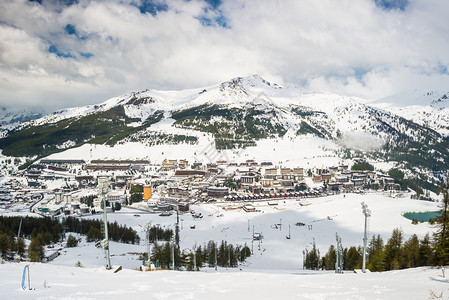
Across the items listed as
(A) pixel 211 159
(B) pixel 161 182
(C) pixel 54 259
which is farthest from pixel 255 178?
(C) pixel 54 259

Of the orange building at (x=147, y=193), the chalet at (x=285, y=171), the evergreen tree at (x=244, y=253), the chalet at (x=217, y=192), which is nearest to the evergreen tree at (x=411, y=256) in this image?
the evergreen tree at (x=244, y=253)

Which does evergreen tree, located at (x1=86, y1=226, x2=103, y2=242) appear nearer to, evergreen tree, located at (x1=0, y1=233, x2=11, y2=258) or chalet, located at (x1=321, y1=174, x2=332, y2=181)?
evergreen tree, located at (x1=0, y1=233, x2=11, y2=258)

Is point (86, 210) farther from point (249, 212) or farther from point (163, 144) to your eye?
point (163, 144)

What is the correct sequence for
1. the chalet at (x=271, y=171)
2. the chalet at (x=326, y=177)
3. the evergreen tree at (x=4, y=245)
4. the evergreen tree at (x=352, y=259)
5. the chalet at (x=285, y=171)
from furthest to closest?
1. the chalet at (x=271, y=171)
2. the chalet at (x=285, y=171)
3. the chalet at (x=326, y=177)
4. the evergreen tree at (x=352, y=259)
5. the evergreen tree at (x=4, y=245)

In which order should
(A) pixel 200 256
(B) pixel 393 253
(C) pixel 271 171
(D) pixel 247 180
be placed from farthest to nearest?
(C) pixel 271 171 → (D) pixel 247 180 → (A) pixel 200 256 → (B) pixel 393 253

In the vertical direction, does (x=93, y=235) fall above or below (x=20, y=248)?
below

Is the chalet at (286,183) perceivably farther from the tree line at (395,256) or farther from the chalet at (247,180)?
the tree line at (395,256)

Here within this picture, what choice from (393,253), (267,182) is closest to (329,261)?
(393,253)

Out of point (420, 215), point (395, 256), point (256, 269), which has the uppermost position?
point (395, 256)

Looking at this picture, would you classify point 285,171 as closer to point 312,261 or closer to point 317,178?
point 317,178

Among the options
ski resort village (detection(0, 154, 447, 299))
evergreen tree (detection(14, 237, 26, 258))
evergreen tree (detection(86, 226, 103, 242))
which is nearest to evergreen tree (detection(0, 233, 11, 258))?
ski resort village (detection(0, 154, 447, 299))
